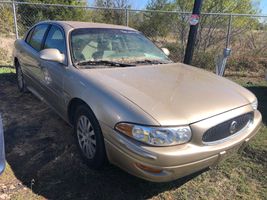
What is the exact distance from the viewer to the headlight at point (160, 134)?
256cm

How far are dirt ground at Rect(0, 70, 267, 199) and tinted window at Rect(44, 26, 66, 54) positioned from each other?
3.89 ft

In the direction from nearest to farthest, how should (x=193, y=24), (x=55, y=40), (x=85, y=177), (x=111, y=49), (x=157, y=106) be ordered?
(x=157, y=106) → (x=85, y=177) → (x=111, y=49) → (x=55, y=40) → (x=193, y=24)

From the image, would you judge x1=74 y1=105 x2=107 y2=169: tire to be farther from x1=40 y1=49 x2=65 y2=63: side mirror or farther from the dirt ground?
x1=40 y1=49 x2=65 y2=63: side mirror

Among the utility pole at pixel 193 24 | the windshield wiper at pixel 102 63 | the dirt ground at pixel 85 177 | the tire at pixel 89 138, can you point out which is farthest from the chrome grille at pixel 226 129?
the utility pole at pixel 193 24

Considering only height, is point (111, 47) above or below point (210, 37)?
above

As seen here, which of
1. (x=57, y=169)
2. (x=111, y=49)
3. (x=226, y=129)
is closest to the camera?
(x=226, y=129)

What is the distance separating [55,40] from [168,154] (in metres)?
2.63

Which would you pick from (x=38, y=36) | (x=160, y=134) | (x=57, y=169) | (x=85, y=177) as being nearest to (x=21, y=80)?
(x=38, y=36)

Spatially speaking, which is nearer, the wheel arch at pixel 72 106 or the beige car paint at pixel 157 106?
the beige car paint at pixel 157 106

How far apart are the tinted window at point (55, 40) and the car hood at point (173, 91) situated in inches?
29.4

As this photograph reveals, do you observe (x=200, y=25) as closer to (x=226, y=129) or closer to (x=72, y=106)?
(x=72, y=106)

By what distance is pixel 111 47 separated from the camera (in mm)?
4039

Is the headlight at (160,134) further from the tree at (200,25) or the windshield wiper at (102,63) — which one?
the tree at (200,25)

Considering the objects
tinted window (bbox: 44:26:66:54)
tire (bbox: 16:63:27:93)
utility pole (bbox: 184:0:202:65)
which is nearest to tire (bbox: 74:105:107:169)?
tinted window (bbox: 44:26:66:54)
